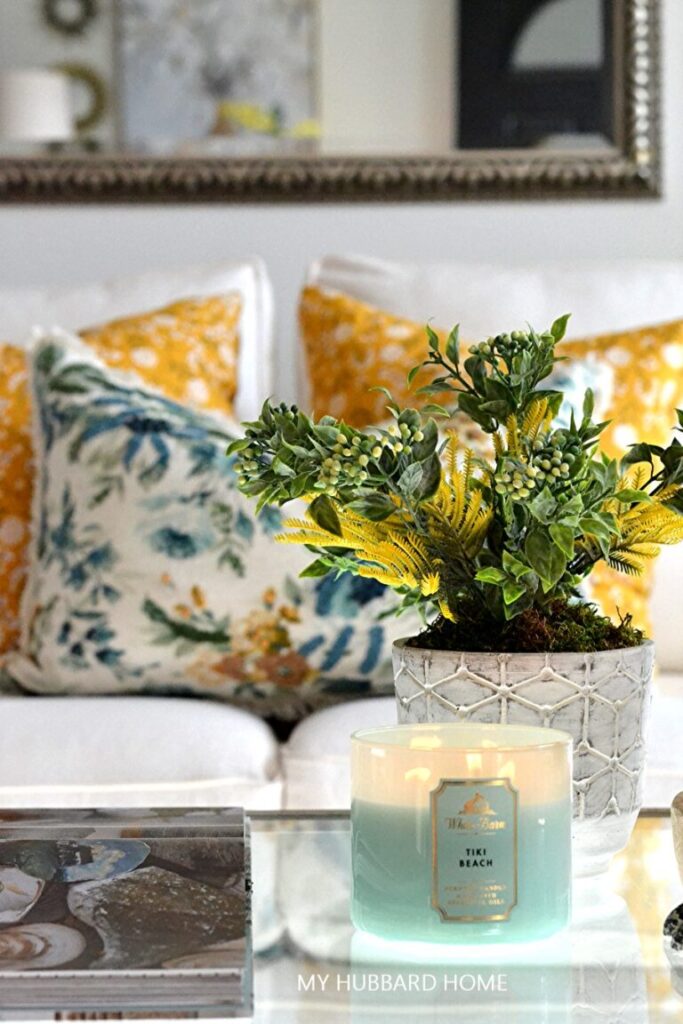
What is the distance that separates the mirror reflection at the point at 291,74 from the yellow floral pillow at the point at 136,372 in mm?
576

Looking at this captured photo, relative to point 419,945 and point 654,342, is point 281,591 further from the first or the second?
point 419,945

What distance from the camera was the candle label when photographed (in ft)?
2.40

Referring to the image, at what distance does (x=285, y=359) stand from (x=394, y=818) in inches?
71.9

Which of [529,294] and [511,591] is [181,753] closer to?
[511,591]

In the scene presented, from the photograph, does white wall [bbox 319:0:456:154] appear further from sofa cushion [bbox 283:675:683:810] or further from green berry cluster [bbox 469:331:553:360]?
green berry cluster [bbox 469:331:553:360]

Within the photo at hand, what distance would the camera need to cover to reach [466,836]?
0.73m

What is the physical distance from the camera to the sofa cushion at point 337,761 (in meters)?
1.41

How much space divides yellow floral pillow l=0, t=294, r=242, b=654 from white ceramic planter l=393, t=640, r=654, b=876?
103cm

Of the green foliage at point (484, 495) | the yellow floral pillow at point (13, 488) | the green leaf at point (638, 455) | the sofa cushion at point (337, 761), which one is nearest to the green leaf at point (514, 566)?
the green foliage at point (484, 495)

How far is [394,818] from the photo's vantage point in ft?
2.45

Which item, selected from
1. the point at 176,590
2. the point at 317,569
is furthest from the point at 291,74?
the point at 317,569

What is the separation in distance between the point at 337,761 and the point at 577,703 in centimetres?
63

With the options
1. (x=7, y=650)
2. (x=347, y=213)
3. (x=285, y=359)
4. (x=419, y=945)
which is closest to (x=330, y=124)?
(x=347, y=213)

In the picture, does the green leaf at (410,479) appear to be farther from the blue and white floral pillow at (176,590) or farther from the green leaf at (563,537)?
the blue and white floral pillow at (176,590)
